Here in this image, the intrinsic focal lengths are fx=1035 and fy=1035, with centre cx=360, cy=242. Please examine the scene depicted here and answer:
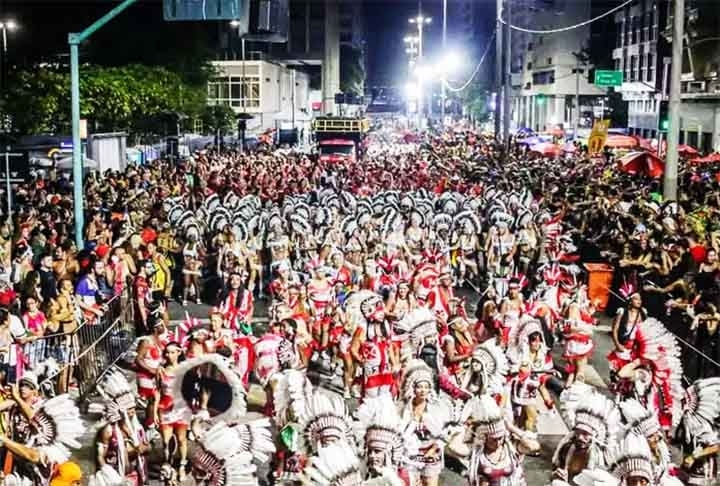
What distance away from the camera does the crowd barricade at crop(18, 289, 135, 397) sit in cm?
1186

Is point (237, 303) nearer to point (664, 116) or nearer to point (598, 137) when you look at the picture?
point (664, 116)

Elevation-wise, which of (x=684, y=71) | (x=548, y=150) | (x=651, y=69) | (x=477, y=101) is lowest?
(x=548, y=150)

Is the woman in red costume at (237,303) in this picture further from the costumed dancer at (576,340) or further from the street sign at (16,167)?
the street sign at (16,167)

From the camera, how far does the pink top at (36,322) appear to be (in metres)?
12.3

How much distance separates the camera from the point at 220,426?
741 cm

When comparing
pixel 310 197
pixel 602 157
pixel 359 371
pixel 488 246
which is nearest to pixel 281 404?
pixel 359 371

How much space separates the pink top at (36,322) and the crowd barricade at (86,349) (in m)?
0.12

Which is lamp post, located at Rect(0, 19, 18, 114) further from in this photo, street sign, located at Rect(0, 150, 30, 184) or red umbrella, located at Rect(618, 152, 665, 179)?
red umbrella, located at Rect(618, 152, 665, 179)

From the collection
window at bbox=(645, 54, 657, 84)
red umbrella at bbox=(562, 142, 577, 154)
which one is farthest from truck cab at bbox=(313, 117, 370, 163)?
window at bbox=(645, 54, 657, 84)

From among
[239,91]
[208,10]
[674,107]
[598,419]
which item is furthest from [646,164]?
[239,91]

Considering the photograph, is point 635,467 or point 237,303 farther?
point 237,303

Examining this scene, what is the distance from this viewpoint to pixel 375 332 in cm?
1188

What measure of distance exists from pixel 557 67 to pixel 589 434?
80255 mm

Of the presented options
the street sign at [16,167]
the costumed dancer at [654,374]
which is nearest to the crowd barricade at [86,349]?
the street sign at [16,167]
